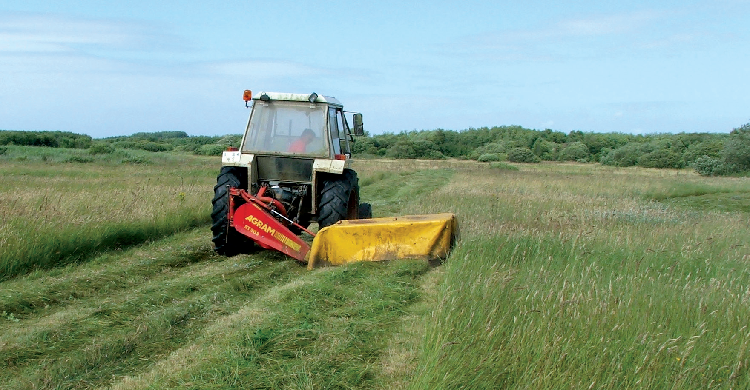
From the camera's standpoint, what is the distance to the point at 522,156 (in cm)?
4191

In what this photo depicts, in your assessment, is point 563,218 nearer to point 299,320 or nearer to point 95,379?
point 299,320

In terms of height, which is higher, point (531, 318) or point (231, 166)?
point (231, 166)

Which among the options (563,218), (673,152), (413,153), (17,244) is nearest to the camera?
(17,244)

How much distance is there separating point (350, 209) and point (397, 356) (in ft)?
16.7

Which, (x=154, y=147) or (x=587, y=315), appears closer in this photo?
(x=587, y=315)

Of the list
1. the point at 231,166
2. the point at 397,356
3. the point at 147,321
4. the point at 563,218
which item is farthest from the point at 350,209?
the point at 397,356

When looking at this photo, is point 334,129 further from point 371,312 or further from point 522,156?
point 522,156

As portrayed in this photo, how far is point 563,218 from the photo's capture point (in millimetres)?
10641

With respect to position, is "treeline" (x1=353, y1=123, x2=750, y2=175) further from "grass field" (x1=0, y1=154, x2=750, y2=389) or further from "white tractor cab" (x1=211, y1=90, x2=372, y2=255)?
"white tractor cab" (x1=211, y1=90, x2=372, y2=255)

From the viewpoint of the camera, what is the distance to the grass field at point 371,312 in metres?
3.66

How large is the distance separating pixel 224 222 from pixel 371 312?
3.22m

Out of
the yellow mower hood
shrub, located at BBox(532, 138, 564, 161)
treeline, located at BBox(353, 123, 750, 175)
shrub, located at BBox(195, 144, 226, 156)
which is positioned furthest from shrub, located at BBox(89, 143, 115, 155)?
the yellow mower hood

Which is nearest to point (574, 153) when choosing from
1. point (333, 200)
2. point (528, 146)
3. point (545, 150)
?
point (545, 150)

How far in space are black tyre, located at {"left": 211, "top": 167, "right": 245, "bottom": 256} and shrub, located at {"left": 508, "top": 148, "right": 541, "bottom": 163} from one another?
35.7 metres
